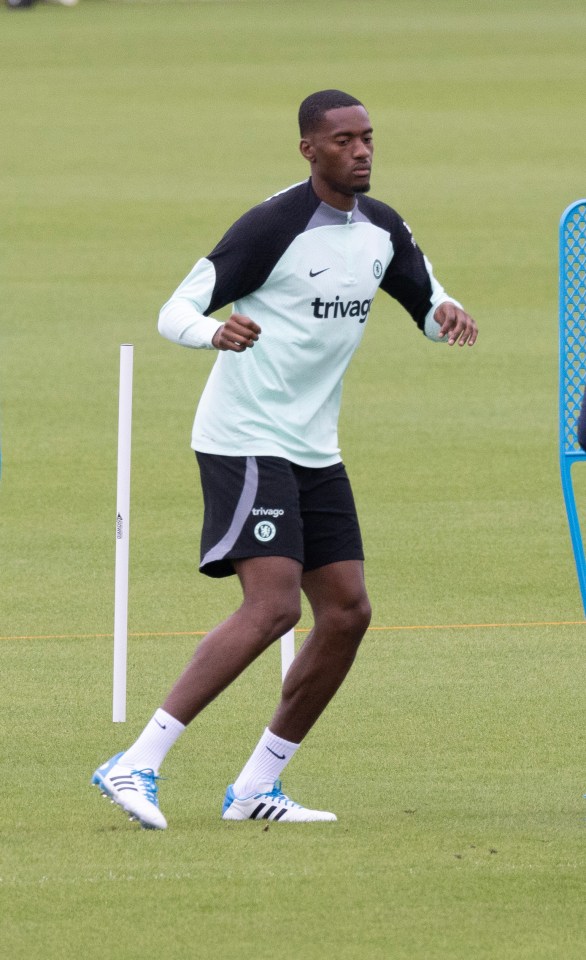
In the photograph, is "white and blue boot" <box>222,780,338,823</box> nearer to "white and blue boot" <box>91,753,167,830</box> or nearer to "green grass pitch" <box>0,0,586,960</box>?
"green grass pitch" <box>0,0,586,960</box>

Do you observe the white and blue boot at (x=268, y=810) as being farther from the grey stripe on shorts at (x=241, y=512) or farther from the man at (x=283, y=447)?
the grey stripe on shorts at (x=241, y=512)

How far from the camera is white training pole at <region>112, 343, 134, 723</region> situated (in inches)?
306

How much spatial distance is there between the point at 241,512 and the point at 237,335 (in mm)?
648

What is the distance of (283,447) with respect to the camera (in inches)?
253

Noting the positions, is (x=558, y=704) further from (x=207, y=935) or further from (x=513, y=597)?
(x=207, y=935)

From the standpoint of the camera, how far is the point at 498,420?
15.6 m

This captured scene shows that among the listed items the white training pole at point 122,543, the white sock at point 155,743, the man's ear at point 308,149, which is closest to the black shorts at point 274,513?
the white sock at point 155,743

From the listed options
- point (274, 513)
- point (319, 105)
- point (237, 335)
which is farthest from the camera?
point (319, 105)

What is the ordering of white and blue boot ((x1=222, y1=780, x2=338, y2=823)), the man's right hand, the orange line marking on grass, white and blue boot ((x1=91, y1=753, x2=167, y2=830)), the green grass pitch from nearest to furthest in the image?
1. the green grass pitch
2. the man's right hand
3. white and blue boot ((x1=91, y1=753, x2=167, y2=830))
4. white and blue boot ((x1=222, y1=780, x2=338, y2=823))
5. the orange line marking on grass

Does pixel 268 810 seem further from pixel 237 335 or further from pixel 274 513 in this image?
pixel 237 335

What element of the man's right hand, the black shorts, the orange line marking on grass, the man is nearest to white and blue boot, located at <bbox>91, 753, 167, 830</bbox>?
the man

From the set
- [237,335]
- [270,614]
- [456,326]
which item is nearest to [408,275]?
[456,326]

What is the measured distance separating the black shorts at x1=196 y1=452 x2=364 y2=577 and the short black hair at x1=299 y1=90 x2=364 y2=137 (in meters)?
1.06

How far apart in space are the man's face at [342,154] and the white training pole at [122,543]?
1.48m
